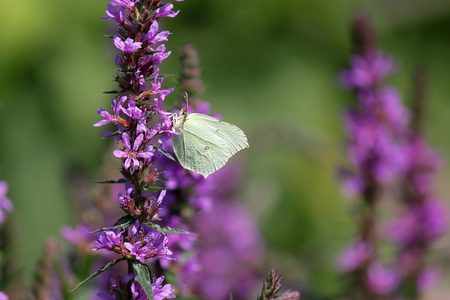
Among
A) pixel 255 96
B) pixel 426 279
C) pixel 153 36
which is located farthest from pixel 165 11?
Result: pixel 255 96

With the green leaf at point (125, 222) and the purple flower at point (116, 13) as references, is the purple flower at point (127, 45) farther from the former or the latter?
the green leaf at point (125, 222)

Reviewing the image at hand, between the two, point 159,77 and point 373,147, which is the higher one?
point 373,147

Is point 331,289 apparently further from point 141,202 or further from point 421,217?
point 141,202

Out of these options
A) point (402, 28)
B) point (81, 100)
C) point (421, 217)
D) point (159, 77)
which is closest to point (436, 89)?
point (402, 28)

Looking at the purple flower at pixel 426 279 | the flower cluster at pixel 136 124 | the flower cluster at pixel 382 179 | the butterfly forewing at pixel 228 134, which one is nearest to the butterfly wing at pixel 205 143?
the butterfly forewing at pixel 228 134

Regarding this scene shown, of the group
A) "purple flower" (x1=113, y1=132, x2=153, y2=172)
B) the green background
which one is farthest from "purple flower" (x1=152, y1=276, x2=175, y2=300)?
the green background
